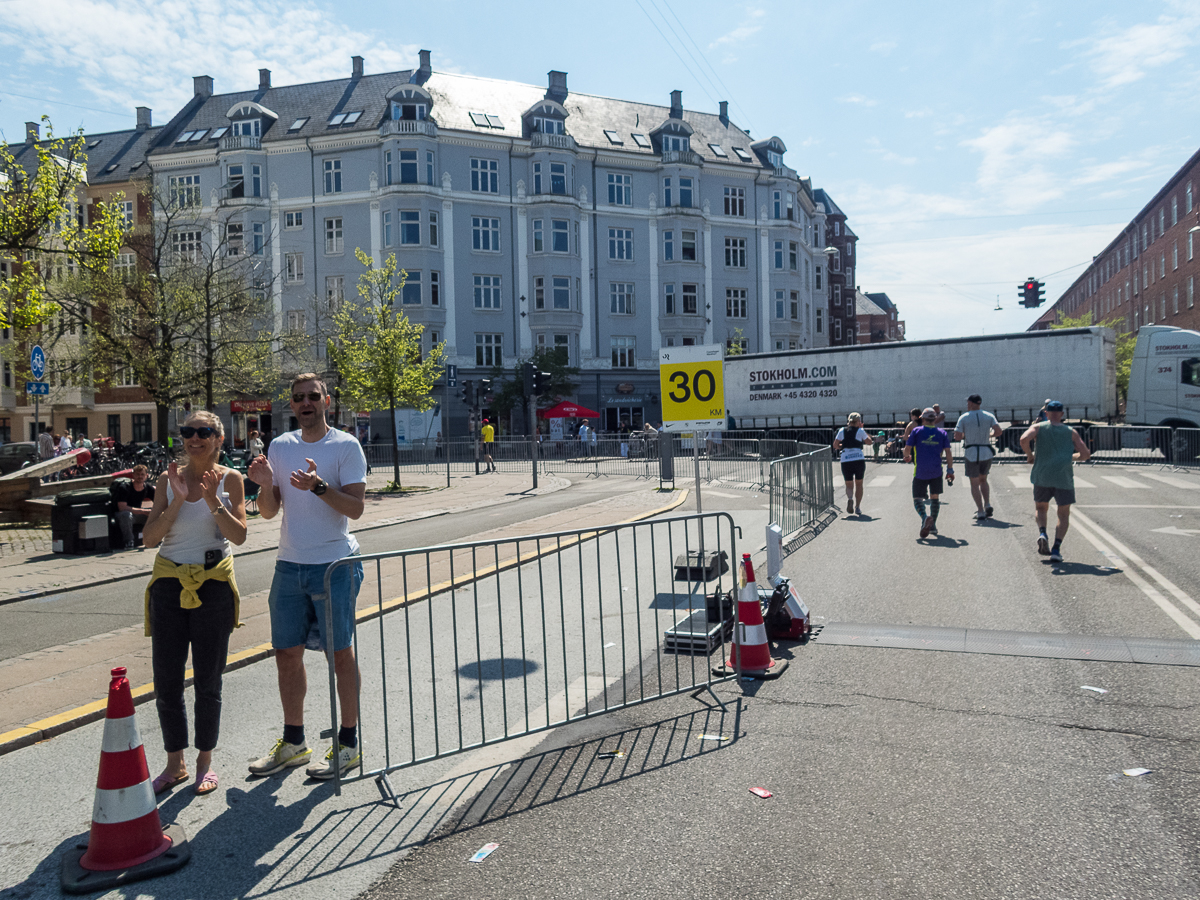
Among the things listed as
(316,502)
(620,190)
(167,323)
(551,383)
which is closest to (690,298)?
(620,190)

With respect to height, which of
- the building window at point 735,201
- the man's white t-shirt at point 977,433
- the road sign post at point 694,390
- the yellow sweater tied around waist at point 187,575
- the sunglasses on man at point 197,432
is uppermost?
the building window at point 735,201

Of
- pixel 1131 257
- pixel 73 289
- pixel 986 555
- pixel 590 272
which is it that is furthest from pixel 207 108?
pixel 1131 257

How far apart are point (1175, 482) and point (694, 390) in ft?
52.9

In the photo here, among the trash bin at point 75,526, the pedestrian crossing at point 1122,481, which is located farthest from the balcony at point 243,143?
the trash bin at point 75,526

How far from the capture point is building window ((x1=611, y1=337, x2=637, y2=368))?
162 ft

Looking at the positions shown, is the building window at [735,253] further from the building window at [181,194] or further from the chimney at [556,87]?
the building window at [181,194]

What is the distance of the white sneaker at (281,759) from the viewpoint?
4363 mm

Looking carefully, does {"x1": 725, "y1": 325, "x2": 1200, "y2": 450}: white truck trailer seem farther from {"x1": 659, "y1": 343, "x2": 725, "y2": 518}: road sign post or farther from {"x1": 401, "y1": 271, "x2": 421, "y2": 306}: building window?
{"x1": 659, "y1": 343, "x2": 725, "y2": 518}: road sign post

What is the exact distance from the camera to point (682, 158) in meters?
50.5

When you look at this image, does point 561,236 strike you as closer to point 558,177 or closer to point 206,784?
point 558,177

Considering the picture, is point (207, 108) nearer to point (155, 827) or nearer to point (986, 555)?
point (986, 555)

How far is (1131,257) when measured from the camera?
208 ft

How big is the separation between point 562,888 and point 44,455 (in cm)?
2793

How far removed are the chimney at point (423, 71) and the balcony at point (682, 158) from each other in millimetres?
13409
